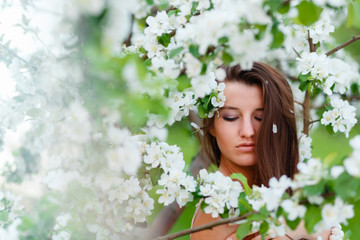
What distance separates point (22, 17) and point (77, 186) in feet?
2.53

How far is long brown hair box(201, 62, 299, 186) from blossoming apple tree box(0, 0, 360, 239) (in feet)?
0.73

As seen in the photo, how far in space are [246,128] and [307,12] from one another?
0.95 metres

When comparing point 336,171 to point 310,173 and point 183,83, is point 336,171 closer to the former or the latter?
point 310,173

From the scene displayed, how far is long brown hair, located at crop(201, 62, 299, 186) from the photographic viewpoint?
2.18 meters

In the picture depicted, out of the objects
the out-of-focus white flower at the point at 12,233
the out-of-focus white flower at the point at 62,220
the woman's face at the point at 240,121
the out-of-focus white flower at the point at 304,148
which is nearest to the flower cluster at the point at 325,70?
the woman's face at the point at 240,121

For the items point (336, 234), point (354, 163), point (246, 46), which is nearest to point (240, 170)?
point (336, 234)

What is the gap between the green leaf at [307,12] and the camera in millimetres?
1241

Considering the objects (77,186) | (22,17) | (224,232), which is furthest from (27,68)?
(224,232)

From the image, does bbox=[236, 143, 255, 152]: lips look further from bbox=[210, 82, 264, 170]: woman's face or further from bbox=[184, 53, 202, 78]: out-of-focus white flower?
bbox=[184, 53, 202, 78]: out-of-focus white flower

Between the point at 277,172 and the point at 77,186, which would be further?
the point at 277,172

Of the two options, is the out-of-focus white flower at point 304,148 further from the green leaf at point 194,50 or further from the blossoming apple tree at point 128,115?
the green leaf at point 194,50

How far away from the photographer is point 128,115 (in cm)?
104

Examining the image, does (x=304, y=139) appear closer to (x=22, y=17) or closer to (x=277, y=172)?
(x=277, y=172)

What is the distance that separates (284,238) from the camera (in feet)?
6.99
